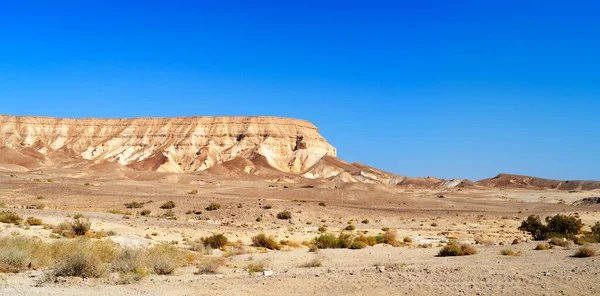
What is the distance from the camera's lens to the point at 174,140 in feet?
495

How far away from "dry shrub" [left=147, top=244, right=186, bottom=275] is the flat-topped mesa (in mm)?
120943

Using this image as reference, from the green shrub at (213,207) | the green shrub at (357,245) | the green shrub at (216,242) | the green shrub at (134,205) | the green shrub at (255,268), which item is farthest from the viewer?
the green shrub at (134,205)

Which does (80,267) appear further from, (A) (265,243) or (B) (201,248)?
(A) (265,243)

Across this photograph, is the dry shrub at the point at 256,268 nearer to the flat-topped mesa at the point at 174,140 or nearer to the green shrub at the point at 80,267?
the green shrub at the point at 80,267

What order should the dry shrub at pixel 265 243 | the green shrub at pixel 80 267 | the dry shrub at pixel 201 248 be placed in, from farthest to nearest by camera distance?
the dry shrub at pixel 265 243 → the dry shrub at pixel 201 248 → the green shrub at pixel 80 267

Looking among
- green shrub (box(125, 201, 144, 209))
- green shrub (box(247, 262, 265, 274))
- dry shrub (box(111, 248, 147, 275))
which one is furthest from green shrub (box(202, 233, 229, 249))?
green shrub (box(125, 201, 144, 209))

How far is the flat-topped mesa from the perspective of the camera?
14438 cm

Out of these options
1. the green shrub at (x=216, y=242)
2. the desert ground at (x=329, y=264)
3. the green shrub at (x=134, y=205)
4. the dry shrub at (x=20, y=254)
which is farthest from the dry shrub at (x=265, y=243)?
the green shrub at (x=134, y=205)

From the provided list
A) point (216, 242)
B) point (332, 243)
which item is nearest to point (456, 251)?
point (332, 243)

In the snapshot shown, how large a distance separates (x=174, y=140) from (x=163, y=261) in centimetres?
13752

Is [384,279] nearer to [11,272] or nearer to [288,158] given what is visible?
[11,272]

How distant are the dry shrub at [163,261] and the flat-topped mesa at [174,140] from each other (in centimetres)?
12094

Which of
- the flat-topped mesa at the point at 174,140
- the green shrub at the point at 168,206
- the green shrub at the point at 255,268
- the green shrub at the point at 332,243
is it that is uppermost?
the flat-topped mesa at the point at 174,140

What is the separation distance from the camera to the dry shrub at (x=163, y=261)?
16250 millimetres
